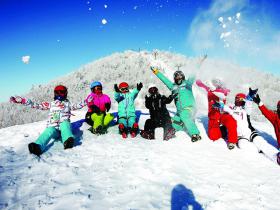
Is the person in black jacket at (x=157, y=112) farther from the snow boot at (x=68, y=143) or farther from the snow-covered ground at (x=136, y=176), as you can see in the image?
the snow boot at (x=68, y=143)

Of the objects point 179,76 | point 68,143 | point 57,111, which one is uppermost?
point 179,76

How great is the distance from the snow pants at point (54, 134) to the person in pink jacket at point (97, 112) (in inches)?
41.1

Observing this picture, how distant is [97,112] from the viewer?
27.2 ft

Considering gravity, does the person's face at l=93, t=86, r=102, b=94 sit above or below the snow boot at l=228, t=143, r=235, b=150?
above

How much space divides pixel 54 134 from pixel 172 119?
3786 millimetres

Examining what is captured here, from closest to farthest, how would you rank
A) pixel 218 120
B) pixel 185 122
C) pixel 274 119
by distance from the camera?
1. pixel 274 119
2. pixel 218 120
3. pixel 185 122

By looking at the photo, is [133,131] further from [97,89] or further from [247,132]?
[247,132]

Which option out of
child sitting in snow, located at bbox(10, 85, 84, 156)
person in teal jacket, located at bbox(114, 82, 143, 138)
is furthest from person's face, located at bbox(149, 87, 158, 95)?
child sitting in snow, located at bbox(10, 85, 84, 156)

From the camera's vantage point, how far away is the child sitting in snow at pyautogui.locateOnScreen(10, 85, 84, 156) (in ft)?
21.1

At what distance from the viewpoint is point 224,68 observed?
180 feet

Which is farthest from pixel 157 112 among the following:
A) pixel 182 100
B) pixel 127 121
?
pixel 127 121

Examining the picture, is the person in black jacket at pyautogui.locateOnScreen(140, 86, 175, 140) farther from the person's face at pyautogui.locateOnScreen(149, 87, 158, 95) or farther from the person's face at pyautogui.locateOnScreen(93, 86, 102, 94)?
the person's face at pyautogui.locateOnScreen(93, 86, 102, 94)

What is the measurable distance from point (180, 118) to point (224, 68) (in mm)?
49850

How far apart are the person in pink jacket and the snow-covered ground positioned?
0.63m
